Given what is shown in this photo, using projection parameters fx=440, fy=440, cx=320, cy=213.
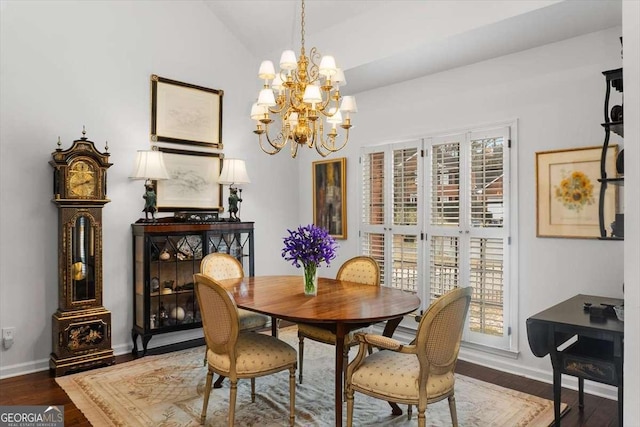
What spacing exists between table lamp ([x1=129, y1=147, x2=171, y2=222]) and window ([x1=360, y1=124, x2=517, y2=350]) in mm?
2163

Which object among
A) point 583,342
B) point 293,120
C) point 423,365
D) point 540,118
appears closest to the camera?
point 423,365

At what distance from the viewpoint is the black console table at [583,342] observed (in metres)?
2.35

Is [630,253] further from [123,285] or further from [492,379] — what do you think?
[123,285]

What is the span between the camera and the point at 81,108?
3971mm

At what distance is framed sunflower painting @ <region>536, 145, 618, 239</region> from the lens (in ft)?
10.7

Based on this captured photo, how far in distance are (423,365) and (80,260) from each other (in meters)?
3.03

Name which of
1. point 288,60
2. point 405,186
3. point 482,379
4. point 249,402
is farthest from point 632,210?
point 405,186

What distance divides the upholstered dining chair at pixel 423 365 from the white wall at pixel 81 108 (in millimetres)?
2714

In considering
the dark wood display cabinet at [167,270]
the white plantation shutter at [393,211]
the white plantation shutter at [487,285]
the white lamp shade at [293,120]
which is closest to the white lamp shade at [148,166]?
the dark wood display cabinet at [167,270]

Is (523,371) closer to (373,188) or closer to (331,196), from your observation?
(373,188)

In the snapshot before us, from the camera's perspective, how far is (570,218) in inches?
134

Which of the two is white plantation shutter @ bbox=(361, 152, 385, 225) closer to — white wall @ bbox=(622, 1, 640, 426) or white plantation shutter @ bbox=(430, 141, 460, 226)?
white plantation shutter @ bbox=(430, 141, 460, 226)

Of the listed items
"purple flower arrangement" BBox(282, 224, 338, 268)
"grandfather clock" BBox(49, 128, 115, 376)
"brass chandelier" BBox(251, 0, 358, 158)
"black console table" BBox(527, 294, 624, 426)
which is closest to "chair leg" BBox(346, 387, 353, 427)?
"purple flower arrangement" BBox(282, 224, 338, 268)

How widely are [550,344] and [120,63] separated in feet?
13.9
